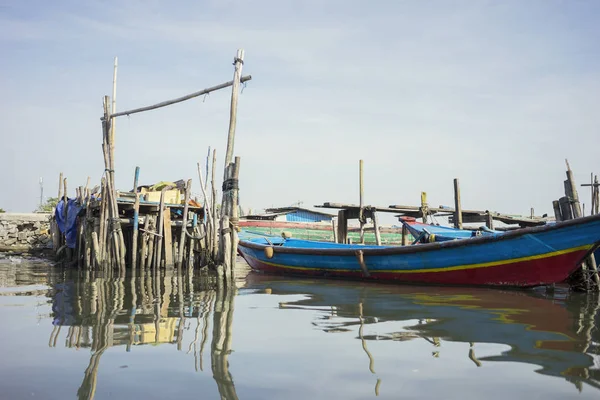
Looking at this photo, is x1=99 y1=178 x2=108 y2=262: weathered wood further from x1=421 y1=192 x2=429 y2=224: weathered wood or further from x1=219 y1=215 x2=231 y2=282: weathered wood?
x1=421 y1=192 x2=429 y2=224: weathered wood

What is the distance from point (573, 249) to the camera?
874cm

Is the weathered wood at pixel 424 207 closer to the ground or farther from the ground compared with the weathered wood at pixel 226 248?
farther from the ground

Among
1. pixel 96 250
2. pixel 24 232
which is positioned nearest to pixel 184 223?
pixel 96 250

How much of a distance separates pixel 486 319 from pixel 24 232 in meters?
24.4

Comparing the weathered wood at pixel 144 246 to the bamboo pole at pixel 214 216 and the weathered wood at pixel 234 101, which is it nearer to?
the bamboo pole at pixel 214 216

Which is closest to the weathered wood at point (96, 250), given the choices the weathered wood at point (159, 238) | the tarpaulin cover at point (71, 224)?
the weathered wood at point (159, 238)

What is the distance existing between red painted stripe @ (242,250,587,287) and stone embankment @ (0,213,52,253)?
19137mm

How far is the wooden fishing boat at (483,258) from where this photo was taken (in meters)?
8.78

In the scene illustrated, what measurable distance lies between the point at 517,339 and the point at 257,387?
2633mm

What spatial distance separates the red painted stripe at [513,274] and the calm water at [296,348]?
1316 mm

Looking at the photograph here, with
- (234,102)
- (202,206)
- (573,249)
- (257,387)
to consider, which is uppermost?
(234,102)

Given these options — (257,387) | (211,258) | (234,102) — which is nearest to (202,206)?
(211,258)

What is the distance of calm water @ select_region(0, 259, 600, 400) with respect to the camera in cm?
335

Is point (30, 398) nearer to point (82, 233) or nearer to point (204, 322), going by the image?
point (204, 322)
